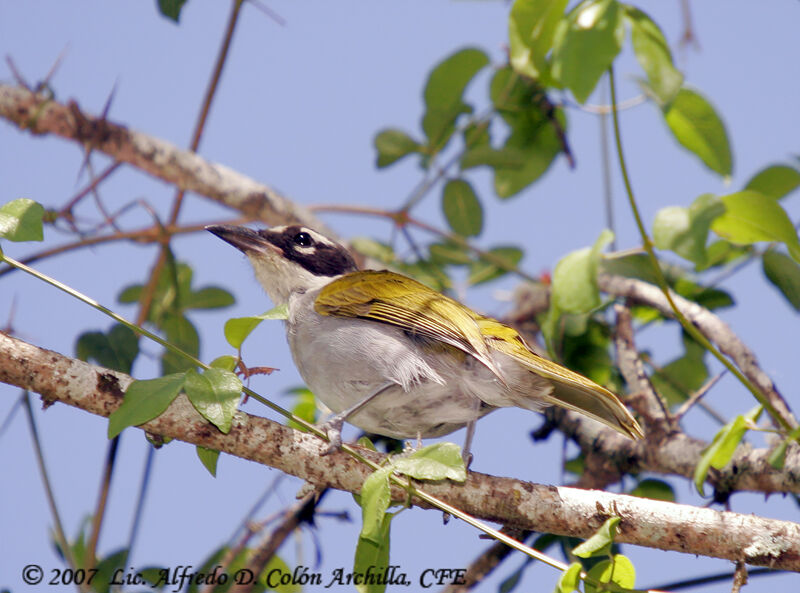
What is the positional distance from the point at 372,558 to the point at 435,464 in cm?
32

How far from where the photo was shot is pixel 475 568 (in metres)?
4.19

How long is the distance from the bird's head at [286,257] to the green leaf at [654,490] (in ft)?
6.43

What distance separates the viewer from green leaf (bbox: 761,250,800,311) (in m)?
2.90

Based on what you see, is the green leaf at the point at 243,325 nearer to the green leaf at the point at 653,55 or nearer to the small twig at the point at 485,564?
the green leaf at the point at 653,55

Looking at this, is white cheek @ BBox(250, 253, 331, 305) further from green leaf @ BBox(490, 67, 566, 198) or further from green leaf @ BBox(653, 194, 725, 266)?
green leaf @ BBox(653, 194, 725, 266)

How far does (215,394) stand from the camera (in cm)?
247

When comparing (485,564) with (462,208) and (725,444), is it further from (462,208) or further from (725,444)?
(725,444)

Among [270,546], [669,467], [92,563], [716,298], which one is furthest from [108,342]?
[716,298]

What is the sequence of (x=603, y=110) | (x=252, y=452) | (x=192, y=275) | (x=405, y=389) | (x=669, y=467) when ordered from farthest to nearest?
(x=192, y=275), (x=603, y=110), (x=669, y=467), (x=405, y=389), (x=252, y=452)

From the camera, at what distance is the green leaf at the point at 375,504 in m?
2.32

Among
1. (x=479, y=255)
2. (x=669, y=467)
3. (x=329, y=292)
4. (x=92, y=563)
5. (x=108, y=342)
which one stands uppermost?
(x=479, y=255)

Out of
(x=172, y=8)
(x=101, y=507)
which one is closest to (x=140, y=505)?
(x=101, y=507)

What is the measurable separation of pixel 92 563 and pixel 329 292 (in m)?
1.55

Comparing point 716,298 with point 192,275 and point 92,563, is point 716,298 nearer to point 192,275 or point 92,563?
point 192,275
